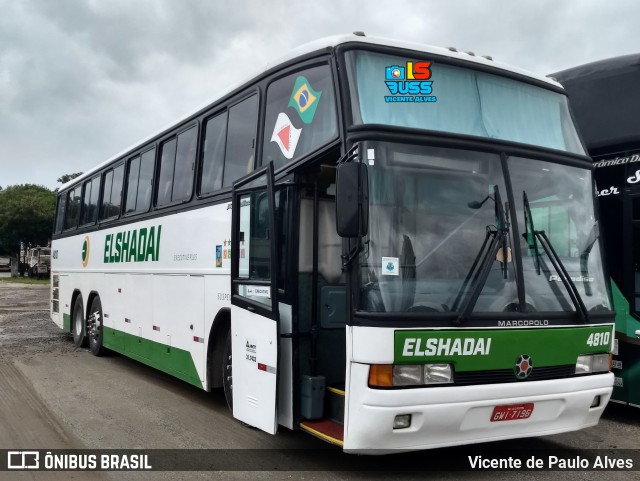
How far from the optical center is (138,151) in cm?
1048

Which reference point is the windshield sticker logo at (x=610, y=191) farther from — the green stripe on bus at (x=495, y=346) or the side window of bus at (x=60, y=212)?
the side window of bus at (x=60, y=212)

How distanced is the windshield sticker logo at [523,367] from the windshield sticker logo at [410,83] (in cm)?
214

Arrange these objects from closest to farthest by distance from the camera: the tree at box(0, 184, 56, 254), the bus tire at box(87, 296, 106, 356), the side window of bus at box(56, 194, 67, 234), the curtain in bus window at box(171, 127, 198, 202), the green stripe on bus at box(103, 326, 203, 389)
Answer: the green stripe on bus at box(103, 326, 203, 389), the curtain in bus window at box(171, 127, 198, 202), the bus tire at box(87, 296, 106, 356), the side window of bus at box(56, 194, 67, 234), the tree at box(0, 184, 56, 254)

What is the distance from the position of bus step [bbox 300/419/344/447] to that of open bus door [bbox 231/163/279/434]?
29 cm

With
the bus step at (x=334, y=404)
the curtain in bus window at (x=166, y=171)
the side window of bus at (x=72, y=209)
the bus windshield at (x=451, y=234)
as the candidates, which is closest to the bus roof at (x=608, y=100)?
the bus windshield at (x=451, y=234)

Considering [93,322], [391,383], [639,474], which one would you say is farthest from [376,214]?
[93,322]

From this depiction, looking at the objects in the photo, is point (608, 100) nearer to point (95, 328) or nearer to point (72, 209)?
point (95, 328)

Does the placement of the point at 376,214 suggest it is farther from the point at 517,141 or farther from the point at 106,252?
the point at 106,252

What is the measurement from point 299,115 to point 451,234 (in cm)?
181

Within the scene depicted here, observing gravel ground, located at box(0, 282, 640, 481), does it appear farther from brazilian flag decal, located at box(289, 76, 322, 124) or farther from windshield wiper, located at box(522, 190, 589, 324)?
brazilian flag decal, located at box(289, 76, 322, 124)

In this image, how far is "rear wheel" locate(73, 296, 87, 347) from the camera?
42.4ft

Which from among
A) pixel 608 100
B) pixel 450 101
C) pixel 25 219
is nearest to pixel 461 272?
pixel 450 101

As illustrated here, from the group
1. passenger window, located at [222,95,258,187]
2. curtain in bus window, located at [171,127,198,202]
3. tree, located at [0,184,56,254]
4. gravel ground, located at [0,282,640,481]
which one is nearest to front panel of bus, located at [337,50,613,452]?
gravel ground, located at [0,282,640,481]

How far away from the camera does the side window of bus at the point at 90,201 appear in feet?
41.7
